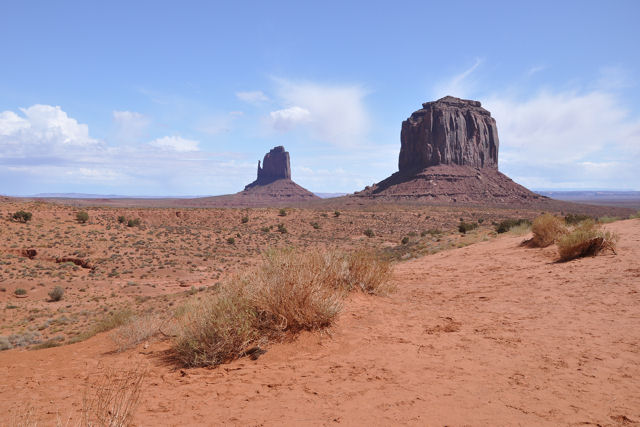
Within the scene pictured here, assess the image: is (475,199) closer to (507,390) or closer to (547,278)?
(547,278)

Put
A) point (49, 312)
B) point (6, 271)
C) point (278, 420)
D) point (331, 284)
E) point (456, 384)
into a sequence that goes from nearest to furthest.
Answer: point (278, 420) → point (456, 384) → point (331, 284) → point (49, 312) → point (6, 271)

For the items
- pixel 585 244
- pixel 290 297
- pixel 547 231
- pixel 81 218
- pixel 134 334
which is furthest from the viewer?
pixel 81 218

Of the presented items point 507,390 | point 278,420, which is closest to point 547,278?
point 507,390

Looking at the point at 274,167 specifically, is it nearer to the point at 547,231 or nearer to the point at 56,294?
the point at 56,294

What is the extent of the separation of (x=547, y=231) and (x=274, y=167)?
6299 inches

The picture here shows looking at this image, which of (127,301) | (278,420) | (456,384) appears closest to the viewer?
(278,420)

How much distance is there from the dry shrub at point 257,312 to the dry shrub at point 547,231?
10.4 metres

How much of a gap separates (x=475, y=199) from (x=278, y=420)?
3614 inches

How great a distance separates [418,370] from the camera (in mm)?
4457

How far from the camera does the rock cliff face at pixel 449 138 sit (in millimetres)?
104938

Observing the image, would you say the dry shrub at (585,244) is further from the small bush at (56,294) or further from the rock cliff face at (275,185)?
the rock cliff face at (275,185)

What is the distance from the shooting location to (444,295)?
28.0 ft

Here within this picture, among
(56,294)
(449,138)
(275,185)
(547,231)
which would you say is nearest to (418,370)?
(547,231)

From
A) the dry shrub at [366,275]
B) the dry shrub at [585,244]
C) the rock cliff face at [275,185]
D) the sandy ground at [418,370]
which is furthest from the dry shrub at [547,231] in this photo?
the rock cliff face at [275,185]
